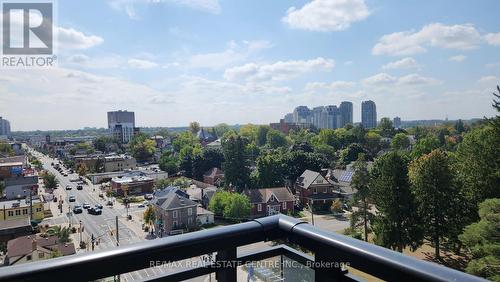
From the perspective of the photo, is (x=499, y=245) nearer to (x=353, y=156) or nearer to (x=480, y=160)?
(x=480, y=160)

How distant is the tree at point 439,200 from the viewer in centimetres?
1231

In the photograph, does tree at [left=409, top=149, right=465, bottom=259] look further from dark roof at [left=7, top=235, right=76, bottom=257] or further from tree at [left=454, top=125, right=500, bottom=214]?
dark roof at [left=7, top=235, right=76, bottom=257]

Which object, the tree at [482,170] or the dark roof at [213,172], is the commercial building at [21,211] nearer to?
the dark roof at [213,172]

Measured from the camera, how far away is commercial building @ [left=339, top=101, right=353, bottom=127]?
321 feet

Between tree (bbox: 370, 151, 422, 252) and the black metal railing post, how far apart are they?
1252 cm

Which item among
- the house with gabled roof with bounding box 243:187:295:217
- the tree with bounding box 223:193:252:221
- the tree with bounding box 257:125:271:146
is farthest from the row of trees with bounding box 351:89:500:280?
the tree with bounding box 257:125:271:146

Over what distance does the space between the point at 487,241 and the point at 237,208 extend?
1240cm

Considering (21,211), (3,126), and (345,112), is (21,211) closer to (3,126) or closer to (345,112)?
(345,112)

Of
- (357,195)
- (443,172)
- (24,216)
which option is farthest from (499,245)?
(24,216)

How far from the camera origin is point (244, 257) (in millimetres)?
979

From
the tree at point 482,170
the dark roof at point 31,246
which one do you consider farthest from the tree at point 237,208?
the tree at point 482,170

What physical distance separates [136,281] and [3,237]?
2023 centimetres

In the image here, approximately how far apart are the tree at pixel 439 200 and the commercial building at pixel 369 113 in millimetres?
92404

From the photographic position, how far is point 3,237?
648 inches
